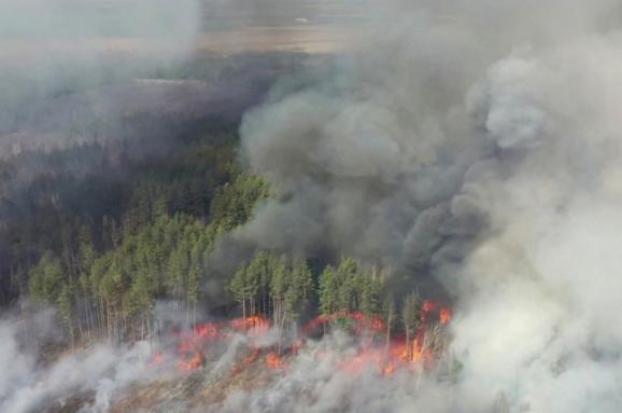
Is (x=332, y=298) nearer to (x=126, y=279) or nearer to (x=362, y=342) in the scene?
(x=362, y=342)

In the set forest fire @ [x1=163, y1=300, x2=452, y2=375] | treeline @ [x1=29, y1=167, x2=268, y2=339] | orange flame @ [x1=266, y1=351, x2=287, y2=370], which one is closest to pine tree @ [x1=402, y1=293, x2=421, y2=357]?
forest fire @ [x1=163, y1=300, x2=452, y2=375]

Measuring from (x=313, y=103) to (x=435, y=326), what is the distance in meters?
26.0

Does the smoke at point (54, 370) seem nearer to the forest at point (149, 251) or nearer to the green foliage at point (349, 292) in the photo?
the forest at point (149, 251)

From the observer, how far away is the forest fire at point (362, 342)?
105 ft

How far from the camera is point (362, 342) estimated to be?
33094mm

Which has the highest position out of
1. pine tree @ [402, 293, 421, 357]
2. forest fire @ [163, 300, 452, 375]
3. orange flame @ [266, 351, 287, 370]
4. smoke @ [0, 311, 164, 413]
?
pine tree @ [402, 293, 421, 357]

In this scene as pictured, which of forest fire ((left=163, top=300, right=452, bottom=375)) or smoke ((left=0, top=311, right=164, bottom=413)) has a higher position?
forest fire ((left=163, top=300, right=452, bottom=375))

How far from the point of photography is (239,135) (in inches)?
2470

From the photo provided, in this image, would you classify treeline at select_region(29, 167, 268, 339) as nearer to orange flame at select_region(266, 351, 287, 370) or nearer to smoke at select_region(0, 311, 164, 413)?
smoke at select_region(0, 311, 164, 413)

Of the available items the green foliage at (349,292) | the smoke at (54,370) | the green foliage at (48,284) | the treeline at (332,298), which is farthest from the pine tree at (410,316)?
the green foliage at (48,284)

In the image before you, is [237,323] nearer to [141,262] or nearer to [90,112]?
[141,262]

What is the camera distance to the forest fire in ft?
105

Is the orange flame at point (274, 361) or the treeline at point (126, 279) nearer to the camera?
the orange flame at point (274, 361)

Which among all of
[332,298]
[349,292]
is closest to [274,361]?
[332,298]
